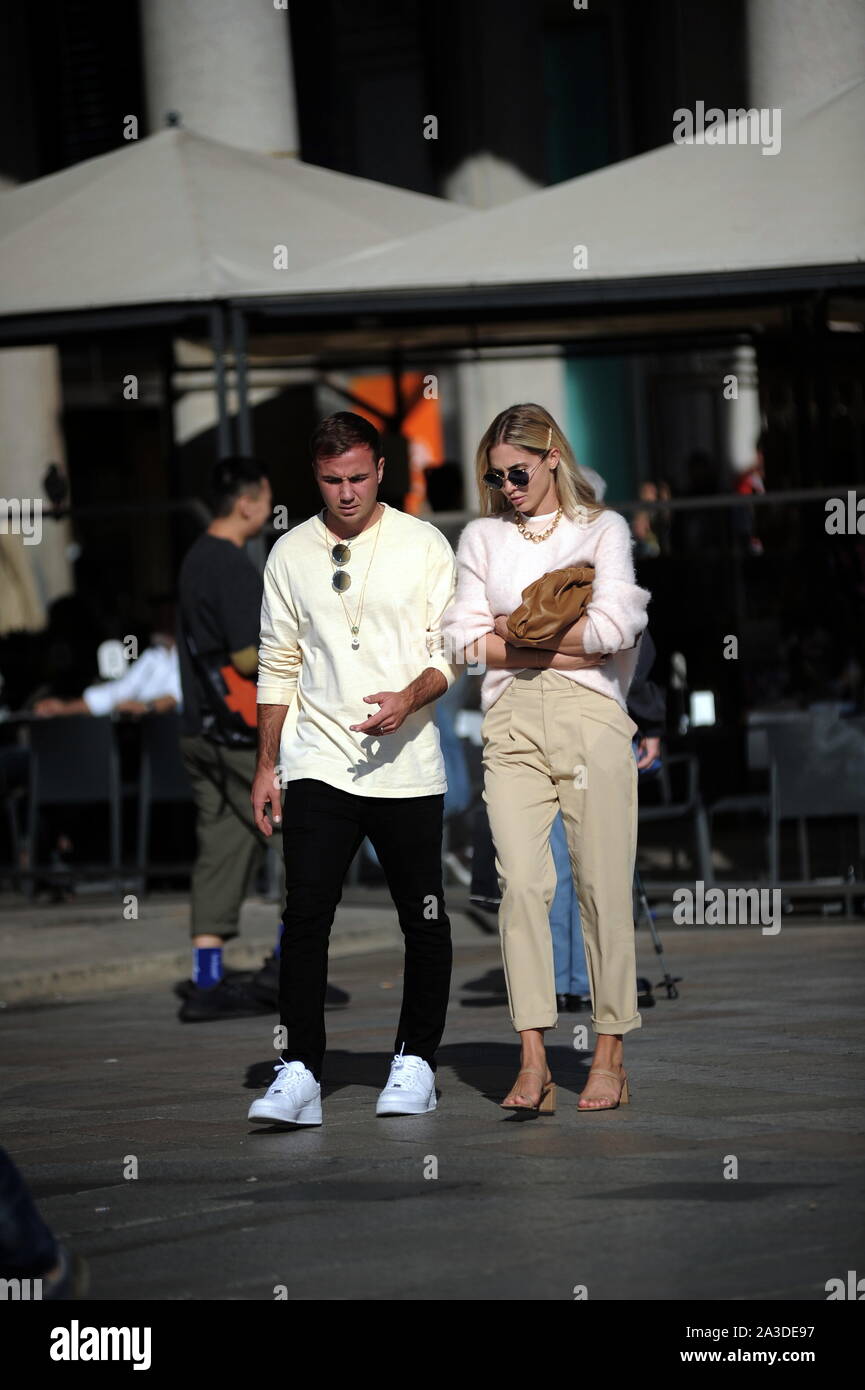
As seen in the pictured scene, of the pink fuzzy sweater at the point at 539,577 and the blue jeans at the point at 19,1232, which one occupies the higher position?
the pink fuzzy sweater at the point at 539,577

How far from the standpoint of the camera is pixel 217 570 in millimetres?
8648

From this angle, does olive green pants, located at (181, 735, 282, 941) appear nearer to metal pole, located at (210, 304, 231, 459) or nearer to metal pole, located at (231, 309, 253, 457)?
metal pole, located at (210, 304, 231, 459)

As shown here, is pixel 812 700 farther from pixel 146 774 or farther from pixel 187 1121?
pixel 187 1121

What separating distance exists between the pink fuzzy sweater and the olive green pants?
2686 mm

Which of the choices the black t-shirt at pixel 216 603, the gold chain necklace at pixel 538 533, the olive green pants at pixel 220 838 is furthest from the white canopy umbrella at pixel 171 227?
the gold chain necklace at pixel 538 533

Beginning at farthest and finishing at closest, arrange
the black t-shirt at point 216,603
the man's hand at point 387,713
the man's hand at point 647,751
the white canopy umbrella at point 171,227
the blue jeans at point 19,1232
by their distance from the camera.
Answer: the white canopy umbrella at point 171,227 → the black t-shirt at point 216,603 → the man's hand at point 647,751 → the man's hand at point 387,713 → the blue jeans at point 19,1232

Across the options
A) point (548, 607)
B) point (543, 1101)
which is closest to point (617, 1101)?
point (543, 1101)

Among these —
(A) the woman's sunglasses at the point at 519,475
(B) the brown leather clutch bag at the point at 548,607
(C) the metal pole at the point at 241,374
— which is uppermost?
(C) the metal pole at the point at 241,374

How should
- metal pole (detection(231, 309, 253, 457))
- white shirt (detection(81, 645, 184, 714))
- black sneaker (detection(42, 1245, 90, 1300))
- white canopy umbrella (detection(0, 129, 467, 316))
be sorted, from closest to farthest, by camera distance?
1. black sneaker (detection(42, 1245, 90, 1300))
2. white canopy umbrella (detection(0, 129, 467, 316))
3. metal pole (detection(231, 309, 253, 457))
4. white shirt (detection(81, 645, 184, 714))

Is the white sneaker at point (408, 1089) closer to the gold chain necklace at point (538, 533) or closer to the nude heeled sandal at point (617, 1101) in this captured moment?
the nude heeled sandal at point (617, 1101)

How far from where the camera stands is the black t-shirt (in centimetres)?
862

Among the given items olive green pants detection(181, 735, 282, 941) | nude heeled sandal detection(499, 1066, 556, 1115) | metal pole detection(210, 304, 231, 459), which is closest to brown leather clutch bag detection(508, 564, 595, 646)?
nude heeled sandal detection(499, 1066, 556, 1115)

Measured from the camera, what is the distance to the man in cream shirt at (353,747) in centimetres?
612

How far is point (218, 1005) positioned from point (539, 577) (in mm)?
3304
